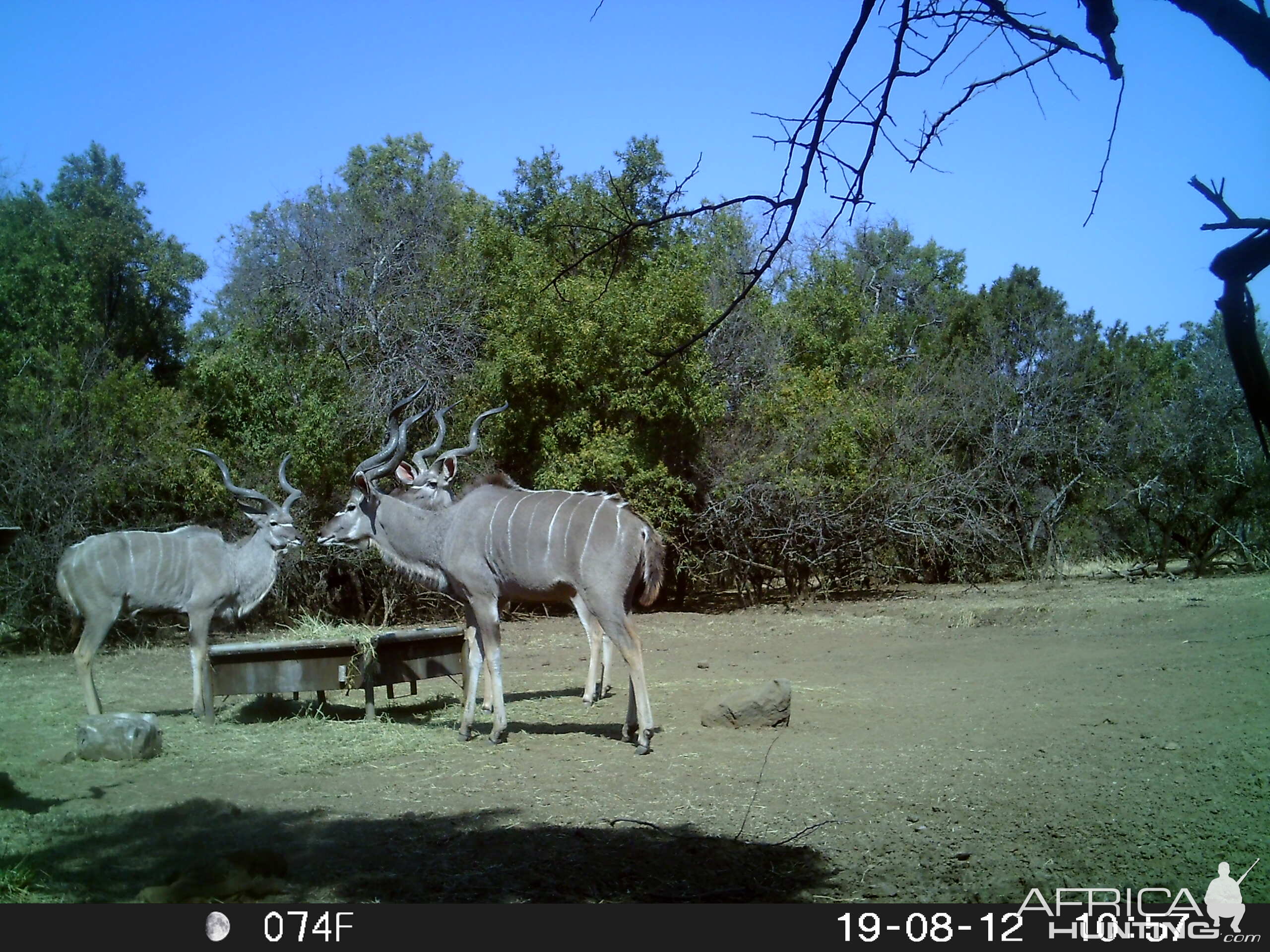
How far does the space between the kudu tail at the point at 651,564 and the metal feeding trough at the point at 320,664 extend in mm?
1855

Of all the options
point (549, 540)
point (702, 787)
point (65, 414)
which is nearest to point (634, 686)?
point (549, 540)

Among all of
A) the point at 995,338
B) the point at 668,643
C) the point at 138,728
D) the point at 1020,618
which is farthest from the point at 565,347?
the point at 995,338

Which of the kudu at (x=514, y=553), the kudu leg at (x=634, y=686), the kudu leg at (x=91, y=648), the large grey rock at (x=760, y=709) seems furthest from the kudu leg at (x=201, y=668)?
the large grey rock at (x=760, y=709)

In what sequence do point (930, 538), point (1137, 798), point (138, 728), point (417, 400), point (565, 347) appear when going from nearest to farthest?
1. point (1137, 798)
2. point (138, 728)
3. point (565, 347)
4. point (417, 400)
5. point (930, 538)

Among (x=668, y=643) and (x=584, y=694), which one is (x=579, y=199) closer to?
(x=668, y=643)

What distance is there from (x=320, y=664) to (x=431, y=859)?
12.3 feet

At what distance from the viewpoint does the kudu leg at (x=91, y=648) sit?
27.4 feet

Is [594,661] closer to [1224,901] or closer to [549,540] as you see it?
[549,540]

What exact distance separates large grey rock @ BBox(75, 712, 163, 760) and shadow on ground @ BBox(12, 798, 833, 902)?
1438 millimetres

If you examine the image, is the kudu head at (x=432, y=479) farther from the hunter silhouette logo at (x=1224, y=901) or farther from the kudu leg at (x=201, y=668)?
the hunter silhouette logo at (x=1224, y=901)

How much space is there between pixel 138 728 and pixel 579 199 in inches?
404

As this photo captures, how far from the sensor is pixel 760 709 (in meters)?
7.64

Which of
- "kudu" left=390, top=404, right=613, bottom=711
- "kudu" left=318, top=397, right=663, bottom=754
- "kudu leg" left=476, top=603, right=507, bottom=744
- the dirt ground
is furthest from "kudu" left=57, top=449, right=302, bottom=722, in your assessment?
"kudu leg" left=476, top=603, right=507, bottom=744

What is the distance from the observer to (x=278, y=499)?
44.0ft
